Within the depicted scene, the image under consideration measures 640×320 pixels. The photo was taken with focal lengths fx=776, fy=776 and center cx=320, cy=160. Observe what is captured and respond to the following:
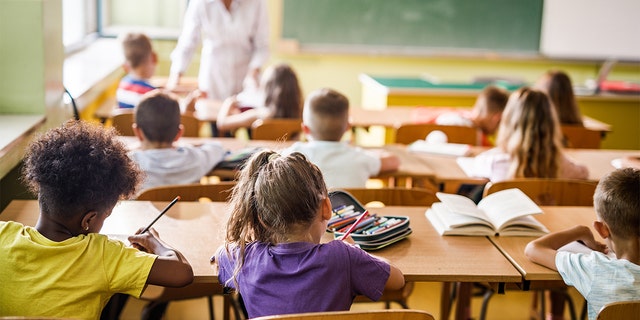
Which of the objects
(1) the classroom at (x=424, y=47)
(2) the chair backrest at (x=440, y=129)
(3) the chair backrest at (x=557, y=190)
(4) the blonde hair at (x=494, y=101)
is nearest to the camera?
(3) the chair backrest at (x=557, y=190)

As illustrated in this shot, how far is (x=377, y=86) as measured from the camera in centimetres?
619

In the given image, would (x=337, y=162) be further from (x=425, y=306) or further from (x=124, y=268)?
(x=124, y=268)

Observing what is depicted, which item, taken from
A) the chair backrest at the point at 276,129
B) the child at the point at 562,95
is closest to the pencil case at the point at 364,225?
the chair backrest at the point at 276,129

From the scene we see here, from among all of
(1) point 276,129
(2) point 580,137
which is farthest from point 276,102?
(2) point 580,137

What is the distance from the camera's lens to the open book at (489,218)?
2355 mm

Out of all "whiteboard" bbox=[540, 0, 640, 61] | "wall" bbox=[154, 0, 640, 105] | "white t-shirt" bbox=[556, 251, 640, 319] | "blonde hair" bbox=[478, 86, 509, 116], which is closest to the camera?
"white t-shirt" bbox=[556, 251, 640, 319]

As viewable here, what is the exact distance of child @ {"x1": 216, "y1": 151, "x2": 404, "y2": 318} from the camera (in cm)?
181

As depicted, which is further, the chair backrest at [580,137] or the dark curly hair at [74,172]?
the chair backrest at [580,137]

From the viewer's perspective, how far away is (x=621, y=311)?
1.70 meters

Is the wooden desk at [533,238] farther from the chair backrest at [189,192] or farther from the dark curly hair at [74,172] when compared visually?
the dark curly hair at [74,172]

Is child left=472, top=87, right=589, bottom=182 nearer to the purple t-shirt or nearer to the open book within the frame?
the open book

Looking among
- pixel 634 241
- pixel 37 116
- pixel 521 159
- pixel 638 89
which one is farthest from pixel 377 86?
pixel 634 241

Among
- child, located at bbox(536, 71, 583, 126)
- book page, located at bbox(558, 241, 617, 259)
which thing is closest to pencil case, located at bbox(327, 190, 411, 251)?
book page, located at bbox(558, 241, 617, 259)

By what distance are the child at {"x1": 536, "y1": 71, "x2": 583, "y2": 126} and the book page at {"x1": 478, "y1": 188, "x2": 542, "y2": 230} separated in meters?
2.09
